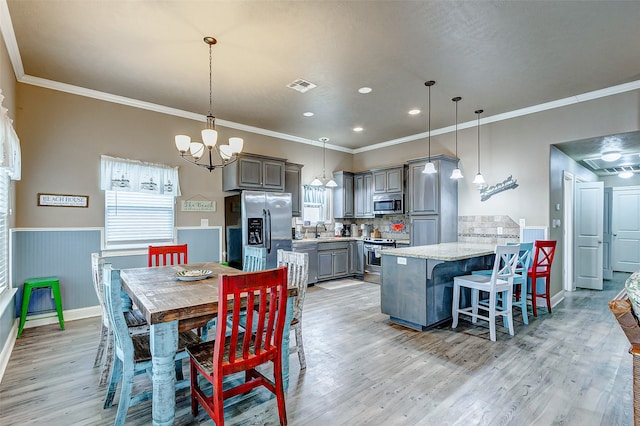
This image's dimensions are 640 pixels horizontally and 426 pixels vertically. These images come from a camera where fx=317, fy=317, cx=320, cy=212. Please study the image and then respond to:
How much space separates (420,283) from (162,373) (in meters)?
2.71

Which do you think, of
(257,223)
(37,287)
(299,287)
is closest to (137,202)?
(37,287)

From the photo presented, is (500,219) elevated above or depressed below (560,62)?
below

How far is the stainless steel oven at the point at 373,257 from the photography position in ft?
20.6

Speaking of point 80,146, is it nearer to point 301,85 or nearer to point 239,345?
point 301,85

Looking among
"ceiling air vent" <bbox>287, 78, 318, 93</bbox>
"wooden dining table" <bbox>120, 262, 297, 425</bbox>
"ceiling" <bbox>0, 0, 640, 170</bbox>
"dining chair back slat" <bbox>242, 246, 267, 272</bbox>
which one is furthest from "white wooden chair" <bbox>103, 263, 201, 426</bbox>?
A: "ceiling air vent" <bbox>287, 78, 318, 93</bbox>

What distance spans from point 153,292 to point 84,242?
2.75 metres

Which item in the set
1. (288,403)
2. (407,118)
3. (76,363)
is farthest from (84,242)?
(407,118)

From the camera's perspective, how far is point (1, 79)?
281cm

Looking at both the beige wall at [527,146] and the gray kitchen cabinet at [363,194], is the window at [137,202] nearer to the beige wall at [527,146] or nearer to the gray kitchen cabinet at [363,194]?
the gray kitchen cabinet at [363,194]

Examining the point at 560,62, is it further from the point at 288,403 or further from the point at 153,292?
the point at 153,292

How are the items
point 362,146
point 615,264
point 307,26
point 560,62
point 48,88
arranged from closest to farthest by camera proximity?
point 307,26
point 560,62
point 48,88
point 362,146
point 615,264

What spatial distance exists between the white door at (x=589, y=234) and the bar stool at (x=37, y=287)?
8011 millimetres

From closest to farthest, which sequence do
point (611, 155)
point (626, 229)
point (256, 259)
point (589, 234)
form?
point (256, 259)
point (611, 155)
point (589, 234)
point (626, 229)

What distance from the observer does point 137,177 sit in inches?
176
